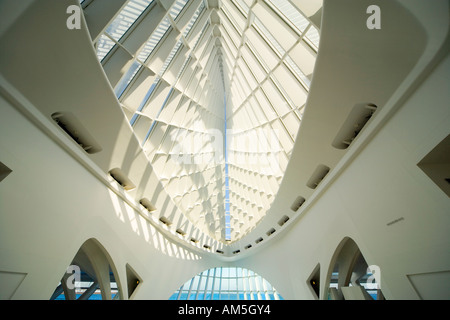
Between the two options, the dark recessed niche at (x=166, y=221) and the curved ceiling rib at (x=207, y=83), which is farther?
the dark recessed niche at (x=166, y=221)

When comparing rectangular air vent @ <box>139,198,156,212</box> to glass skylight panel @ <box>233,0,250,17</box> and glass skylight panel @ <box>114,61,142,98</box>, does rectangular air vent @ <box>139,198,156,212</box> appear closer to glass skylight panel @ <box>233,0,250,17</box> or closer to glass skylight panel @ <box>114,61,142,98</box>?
glass skylight panel @ <box>114,61,142,98</box>

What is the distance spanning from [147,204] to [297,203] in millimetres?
11845

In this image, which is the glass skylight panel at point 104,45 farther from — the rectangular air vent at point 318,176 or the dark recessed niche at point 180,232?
the dark recessed niche at point 180,232

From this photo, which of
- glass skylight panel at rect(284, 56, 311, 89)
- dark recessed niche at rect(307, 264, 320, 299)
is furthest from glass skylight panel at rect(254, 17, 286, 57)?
dark recessed niche at rect(307, 264, 320, 299)

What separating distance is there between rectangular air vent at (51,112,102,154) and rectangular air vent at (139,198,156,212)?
270 inches

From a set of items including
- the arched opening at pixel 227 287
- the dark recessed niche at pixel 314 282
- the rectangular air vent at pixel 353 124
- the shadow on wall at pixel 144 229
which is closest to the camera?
the rectangular air vent at pixel 353 124

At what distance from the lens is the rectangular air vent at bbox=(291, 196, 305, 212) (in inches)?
631

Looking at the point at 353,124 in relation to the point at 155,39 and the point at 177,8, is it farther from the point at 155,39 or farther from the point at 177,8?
the point at 177,8

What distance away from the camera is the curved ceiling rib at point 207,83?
934cm

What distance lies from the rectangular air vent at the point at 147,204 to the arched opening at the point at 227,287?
26761 mm

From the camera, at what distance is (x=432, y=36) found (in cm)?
484

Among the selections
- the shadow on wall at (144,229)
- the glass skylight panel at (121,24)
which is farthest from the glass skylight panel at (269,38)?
the shadow on wall at (144,229)

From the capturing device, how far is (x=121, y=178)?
12.9 metres

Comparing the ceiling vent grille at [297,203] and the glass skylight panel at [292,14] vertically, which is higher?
the glass skylight panel at [292,14]
